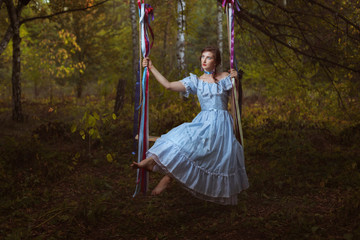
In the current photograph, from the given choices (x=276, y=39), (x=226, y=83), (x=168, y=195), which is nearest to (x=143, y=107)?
(x=226, y=83)

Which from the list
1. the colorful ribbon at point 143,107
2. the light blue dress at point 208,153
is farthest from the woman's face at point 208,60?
the colorful ribbon at point 143,107

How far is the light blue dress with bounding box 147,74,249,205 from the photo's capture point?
3598 mm

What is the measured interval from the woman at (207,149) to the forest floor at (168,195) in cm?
46

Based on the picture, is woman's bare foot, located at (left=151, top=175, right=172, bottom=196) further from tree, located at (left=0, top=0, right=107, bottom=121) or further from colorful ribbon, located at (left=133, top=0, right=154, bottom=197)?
tree, located at (left=0, top=0, right=107, bottom=121)

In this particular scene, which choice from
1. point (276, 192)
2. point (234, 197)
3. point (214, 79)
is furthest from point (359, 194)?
point (214, 79)

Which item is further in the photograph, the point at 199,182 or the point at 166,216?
the point at 166,216

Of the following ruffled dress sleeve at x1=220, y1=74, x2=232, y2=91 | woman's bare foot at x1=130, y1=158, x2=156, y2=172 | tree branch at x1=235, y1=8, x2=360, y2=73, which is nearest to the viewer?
woman's bare foot at x1=130, y1=158, x2=156, y2=172

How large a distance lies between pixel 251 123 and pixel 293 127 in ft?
3.66

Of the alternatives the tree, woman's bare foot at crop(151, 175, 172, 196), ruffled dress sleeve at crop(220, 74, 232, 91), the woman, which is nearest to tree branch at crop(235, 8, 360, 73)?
the woman

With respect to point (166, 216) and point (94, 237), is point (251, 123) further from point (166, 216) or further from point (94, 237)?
point (94, 237)

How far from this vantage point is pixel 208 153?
12.2ft

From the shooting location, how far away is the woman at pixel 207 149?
361 cm

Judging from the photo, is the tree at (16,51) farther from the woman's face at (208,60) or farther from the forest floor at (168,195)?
the woman's face at (208,60)

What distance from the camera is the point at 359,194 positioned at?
3998mm
